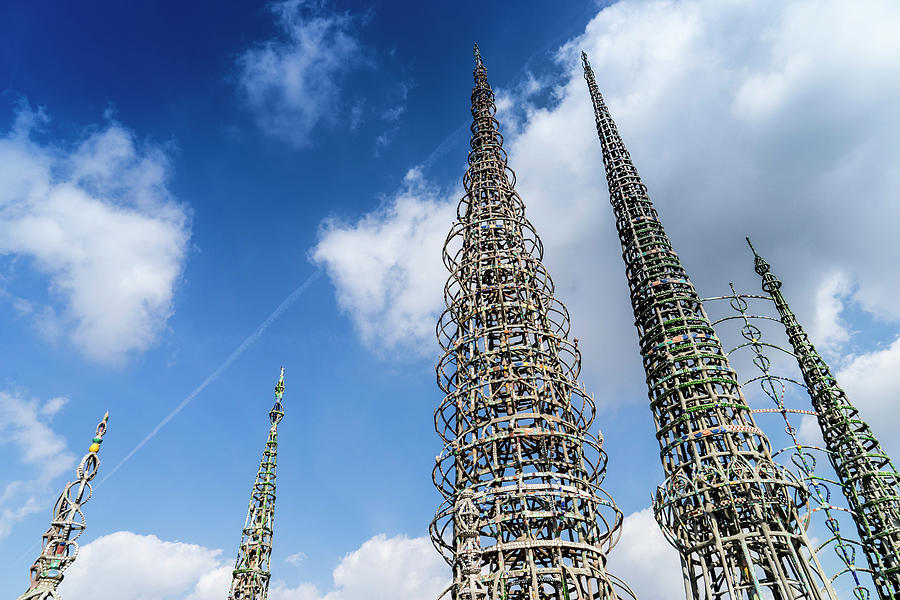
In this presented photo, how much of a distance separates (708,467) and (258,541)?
43561 mm

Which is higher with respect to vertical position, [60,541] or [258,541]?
[258,541]

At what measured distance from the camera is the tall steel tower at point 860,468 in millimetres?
46844

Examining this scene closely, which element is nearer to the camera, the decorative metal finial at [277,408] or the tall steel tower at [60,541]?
the tall steel tower at [60,541]

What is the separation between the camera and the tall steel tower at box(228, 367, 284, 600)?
188ft

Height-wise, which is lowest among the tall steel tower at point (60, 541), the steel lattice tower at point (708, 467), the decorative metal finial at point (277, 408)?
the tall steel tower at point (60, 541)

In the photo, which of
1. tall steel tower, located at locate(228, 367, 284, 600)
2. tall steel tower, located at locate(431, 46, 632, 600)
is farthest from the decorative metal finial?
tall steel tower, located at locate(431, 46, 632, 600)

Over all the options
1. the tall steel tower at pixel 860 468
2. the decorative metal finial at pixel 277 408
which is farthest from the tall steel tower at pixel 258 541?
the tall steel tower at pixel 860 468

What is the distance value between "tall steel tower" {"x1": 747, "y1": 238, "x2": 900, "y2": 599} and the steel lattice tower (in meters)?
13.6

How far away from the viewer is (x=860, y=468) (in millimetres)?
51062

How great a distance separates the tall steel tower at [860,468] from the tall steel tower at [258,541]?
51983 millimetres

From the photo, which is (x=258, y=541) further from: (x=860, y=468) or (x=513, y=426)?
(x=860, y=468)

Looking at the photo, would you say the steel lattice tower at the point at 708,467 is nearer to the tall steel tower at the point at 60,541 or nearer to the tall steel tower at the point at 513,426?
the tall steel tower at the point at 513,426

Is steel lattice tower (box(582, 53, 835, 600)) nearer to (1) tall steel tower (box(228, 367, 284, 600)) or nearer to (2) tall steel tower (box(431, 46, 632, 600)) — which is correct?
(2) tall steel tower (box(431, 46, 632, 600))

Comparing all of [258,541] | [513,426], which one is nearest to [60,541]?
[513,426]
